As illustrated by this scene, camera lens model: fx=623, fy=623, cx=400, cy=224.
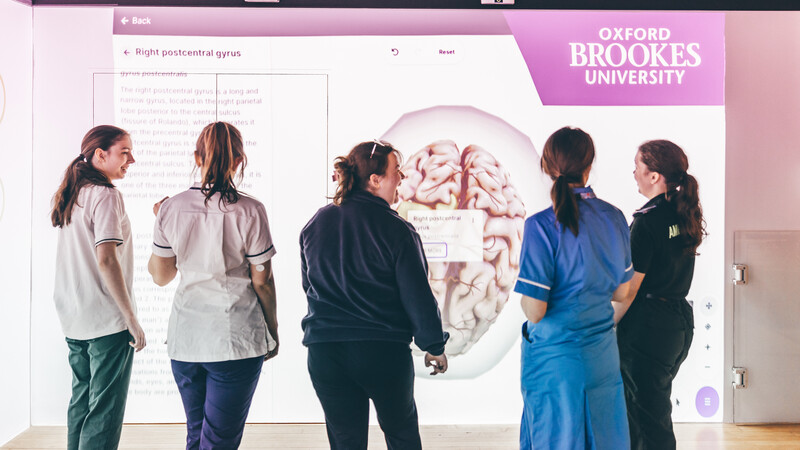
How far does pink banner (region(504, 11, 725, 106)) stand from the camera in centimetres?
354

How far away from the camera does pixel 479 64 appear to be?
352 centimetres

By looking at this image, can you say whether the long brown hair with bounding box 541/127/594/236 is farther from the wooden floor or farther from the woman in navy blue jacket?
the wooden floor

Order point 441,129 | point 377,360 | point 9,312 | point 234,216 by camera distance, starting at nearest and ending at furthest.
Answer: point 377,360 → point 234,216 → point 9,312 → point 441,129

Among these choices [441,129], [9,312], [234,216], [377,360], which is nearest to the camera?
[377,360]

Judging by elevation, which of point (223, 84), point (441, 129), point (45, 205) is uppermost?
point (223, 84)

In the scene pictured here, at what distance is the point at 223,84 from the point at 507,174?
1681mm

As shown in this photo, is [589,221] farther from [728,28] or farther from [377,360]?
[728,28]

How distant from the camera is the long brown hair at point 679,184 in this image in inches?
95.5

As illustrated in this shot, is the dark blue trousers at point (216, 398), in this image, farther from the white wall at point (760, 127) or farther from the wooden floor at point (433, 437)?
the white wall at point (760, 127)

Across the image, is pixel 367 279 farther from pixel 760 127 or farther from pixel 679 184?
pixel 760 127

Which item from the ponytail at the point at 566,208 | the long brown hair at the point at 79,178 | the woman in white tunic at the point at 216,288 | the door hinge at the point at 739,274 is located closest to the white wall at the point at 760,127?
the door hinge at the point at 739,274

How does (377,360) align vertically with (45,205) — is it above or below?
below

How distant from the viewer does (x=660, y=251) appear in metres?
2.42

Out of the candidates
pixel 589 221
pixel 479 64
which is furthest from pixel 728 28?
pixel 589 221
